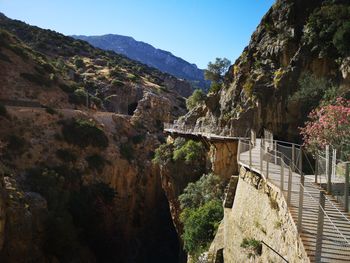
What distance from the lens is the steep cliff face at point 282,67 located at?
23703 mm

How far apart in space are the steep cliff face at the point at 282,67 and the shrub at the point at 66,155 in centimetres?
1544

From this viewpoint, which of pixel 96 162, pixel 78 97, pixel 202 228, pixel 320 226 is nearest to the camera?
pixel 320 226

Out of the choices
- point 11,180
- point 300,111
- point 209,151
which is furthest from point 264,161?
point 11,180

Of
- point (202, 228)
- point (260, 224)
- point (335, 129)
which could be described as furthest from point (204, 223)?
point (335, 129)

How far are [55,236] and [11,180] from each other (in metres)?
5.41

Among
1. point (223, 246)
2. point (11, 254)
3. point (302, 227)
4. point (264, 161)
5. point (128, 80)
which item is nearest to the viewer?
point (302, 227)

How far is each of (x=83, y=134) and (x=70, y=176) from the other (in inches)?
264

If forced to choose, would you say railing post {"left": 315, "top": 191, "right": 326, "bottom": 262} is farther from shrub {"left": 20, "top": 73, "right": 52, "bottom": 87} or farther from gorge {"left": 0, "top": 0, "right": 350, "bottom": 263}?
shrub {"left": 20, "top": 73, "right": 52, "bottom": 87}

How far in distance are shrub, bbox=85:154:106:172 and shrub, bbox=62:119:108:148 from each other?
162 cm

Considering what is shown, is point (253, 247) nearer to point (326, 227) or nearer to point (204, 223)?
point (326, 227)

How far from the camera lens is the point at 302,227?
314 inches

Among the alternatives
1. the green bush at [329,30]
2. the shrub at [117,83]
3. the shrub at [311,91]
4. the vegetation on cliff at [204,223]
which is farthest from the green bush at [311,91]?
the shrub at [117,83]

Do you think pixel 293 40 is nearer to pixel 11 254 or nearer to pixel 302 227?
pixel 302 227

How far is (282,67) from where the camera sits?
26.6 meters
